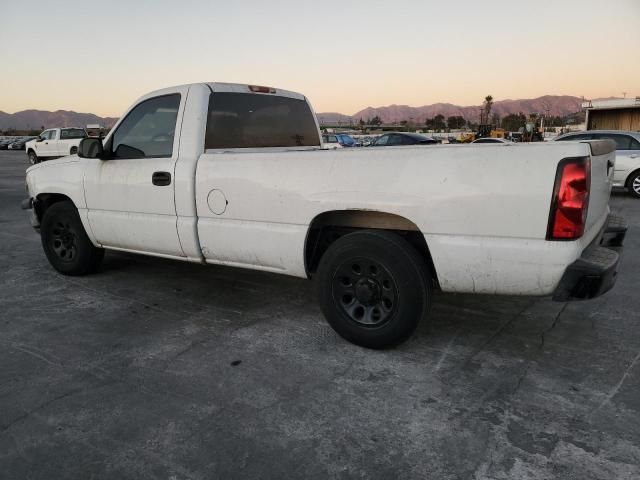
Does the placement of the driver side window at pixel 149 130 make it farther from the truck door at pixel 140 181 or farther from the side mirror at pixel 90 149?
the side mirror at pixel 90 149

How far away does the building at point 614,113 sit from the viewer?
39000 mm

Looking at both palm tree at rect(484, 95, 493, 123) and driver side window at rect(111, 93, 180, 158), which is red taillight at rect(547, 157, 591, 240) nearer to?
driver side window at rect(111, 93, 180, 158)

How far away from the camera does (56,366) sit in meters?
3.32

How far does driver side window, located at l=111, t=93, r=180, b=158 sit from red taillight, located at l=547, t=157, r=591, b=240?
120 inches

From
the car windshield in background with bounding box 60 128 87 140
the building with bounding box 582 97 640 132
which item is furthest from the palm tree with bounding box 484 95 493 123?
the car windshield in background with bounding box 60 128 87 140

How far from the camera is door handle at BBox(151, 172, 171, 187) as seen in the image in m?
4.20

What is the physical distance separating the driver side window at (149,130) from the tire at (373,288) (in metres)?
1.88

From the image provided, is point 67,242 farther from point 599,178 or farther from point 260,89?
point 599,178

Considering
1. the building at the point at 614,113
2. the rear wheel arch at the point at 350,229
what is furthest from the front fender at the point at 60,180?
the building at the point at 614,113

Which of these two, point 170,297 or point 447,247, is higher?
point 447,247

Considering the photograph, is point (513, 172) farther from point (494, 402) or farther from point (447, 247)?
point (494, 402)

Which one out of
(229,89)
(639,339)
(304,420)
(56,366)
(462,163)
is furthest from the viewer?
(229,89)

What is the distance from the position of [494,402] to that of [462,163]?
1384 millimetres

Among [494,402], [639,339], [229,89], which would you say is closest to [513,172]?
[494,402]
